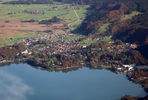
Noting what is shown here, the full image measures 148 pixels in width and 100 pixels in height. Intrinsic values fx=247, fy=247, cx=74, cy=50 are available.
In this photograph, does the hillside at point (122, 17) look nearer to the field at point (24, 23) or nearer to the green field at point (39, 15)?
the field at point (24, 23)

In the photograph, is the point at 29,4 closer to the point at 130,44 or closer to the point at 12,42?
the point at 12,42

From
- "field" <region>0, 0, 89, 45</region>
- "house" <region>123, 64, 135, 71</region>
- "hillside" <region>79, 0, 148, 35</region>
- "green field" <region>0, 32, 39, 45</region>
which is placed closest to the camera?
"house" <region>123, 64, 135, 71</region>

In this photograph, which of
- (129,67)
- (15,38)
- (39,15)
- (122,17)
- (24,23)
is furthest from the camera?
(39,15)

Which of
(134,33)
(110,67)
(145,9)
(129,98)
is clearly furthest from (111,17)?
(129,98)

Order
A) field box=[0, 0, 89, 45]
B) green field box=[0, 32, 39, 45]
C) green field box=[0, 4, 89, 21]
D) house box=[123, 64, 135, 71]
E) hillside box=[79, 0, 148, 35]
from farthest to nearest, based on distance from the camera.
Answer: green field box=[0, 4, 89, 21], field box=[0, 0, 89, 45], hillside box=[79, 0, 148, 35], green field box=[0, 32, 39, 45], house box=[123, 64, 135, 71]

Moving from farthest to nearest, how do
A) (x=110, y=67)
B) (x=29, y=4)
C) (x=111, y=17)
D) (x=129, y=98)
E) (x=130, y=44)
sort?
(x=29, y=4) < (x=111, y=17) < (x=130, y=44) < (x=110, y=67) < (x=129, y=98)

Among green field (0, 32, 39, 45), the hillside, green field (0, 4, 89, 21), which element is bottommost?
green field (0, 4, 89, 21)

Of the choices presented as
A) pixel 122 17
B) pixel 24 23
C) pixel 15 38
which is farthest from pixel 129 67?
pixel 24 23

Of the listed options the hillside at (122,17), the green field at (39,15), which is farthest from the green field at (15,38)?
the green field at (39,15)

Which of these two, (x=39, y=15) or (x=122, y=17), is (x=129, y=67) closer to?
(x=122, y=17)

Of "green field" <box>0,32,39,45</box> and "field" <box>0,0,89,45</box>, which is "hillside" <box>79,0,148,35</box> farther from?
"green field" <box>0,32,39,45</box>

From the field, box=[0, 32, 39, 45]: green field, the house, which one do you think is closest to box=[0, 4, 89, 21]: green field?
the field
